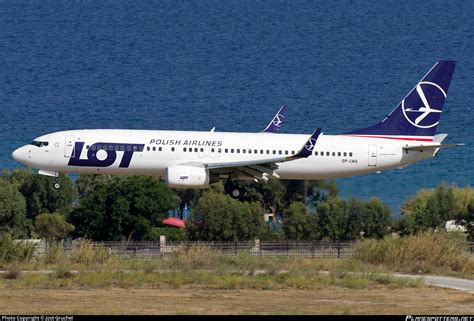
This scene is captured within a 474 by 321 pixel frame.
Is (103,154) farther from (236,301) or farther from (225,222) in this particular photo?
(225,222)

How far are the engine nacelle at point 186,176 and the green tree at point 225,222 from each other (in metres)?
28.7

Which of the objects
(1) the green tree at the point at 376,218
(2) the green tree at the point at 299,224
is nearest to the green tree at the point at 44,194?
(2) the green tree at the point at 299,224

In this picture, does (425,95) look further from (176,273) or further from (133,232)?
(133,232)

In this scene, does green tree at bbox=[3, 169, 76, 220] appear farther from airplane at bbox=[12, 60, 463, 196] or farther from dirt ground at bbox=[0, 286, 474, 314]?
dirt ground at bbox=[0, 286, 474, 314]

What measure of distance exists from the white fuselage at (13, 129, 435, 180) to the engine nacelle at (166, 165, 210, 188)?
1.91 ft

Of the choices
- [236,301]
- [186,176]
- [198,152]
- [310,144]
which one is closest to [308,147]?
[310,144]

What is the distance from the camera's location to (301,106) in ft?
652

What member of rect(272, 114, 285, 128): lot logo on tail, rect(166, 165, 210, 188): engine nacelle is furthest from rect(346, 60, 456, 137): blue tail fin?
rect(166, 165, 210, 188): engine nacelle

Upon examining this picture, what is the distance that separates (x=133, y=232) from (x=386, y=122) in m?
30.9

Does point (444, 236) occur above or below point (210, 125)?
below

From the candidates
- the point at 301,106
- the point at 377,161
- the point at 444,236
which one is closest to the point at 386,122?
the point at 377,161

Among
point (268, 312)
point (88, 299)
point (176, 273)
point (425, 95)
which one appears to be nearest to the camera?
point (268, 312)

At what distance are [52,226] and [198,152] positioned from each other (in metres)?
35.1

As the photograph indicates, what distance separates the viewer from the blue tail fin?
6675cm
